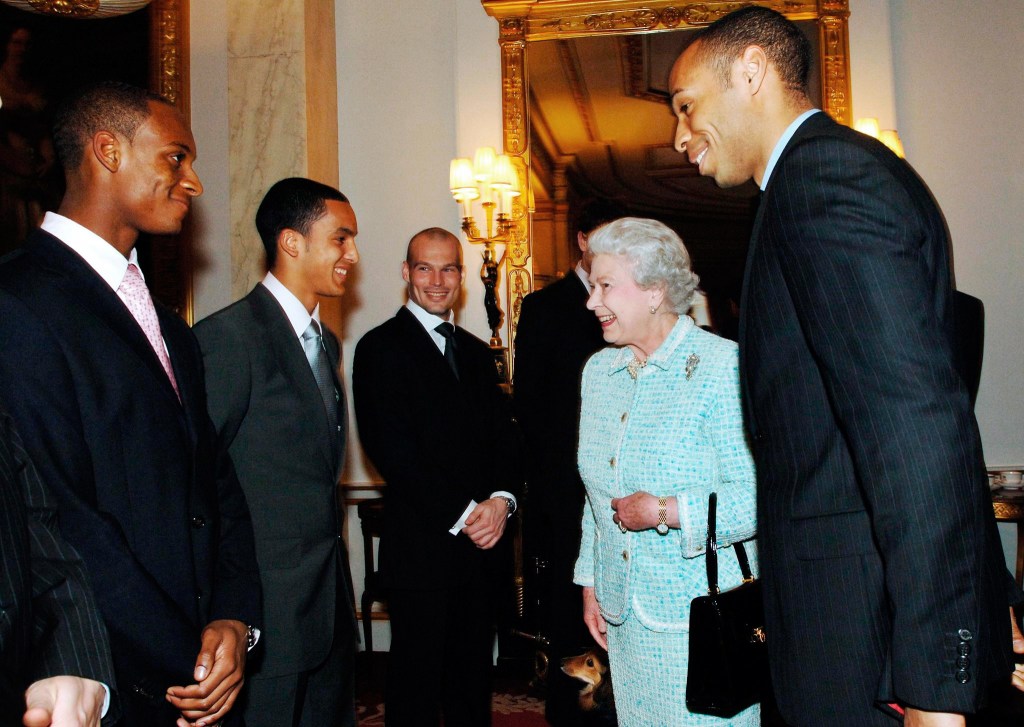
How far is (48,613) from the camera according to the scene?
1402 millimetres

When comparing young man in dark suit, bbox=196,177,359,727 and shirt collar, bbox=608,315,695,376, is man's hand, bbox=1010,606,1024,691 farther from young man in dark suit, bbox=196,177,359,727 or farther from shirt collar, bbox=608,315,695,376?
young man in dark suit, bbox=196,177,359,727

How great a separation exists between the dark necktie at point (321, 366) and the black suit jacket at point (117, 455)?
2.51 ft

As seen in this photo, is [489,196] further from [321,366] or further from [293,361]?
[293,361]

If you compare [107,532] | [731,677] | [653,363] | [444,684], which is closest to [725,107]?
[653,363]

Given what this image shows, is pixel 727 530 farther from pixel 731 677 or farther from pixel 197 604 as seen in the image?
pixel 197 604

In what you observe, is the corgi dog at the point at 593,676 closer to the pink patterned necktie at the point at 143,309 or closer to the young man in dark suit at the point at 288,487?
the young man in dark suit at the point at 288,487

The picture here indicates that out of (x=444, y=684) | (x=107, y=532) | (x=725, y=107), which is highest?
(x=725, y=107)

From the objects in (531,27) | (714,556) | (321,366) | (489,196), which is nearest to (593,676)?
(714,556)

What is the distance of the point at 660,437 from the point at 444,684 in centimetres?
164

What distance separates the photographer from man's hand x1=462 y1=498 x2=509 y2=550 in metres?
3.32

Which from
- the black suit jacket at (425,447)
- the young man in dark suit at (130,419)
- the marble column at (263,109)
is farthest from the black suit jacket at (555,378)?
the marble column at (263,109)

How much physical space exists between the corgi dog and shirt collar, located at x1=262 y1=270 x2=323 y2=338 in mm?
1339

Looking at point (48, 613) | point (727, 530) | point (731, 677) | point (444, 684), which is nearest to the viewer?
point (48, 613)

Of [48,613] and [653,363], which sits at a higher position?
[653,363]
